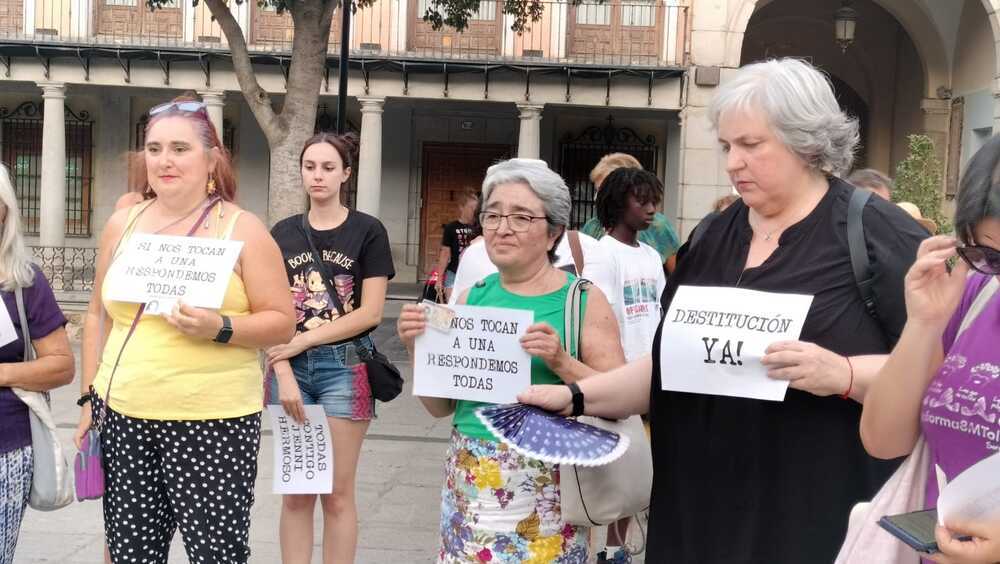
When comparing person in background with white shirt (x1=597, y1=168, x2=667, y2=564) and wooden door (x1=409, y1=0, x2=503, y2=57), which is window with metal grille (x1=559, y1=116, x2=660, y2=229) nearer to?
wooden door (x1=409, y1=0, x2=503, y2=57)

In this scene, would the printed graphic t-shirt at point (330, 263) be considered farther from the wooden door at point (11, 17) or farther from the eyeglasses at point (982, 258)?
the wooden door at point (11, 17)

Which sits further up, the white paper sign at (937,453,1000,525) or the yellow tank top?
the white paper sign at (937,453,1000,525)

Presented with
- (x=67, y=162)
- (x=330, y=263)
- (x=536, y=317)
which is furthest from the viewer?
(x=67, y=162)

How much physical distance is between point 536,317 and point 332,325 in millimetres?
1528

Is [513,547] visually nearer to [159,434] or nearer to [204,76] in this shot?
[159,434]

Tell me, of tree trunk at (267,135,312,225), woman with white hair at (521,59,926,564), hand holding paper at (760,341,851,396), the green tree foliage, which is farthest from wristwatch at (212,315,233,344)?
tree trunk at (267,135,312,225)

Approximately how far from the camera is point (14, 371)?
3.65 m

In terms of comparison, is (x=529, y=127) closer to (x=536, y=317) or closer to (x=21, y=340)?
(x=21, y=340)

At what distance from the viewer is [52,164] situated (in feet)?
69.2

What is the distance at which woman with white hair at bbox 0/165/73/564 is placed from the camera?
3.64m

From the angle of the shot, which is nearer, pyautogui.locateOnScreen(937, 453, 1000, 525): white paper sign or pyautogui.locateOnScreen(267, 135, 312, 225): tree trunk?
pyautogui.locateOnScreen(937, 453, 1000, 525): white paper sign

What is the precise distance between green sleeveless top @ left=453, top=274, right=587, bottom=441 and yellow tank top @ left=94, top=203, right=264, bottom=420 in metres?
0.74

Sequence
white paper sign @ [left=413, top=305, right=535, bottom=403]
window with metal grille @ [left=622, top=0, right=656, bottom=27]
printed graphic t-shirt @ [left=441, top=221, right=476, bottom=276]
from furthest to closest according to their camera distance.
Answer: window with metal grille @ [left=622, top=0, right=656, bottom=27] → printed graphic t-shirt @ [left=441, top=221, right=476, bottom=276] → white paper sign @ [left=413, top=305, right=535, bottom=403]

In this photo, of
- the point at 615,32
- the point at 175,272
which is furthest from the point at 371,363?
the point at 615,32
